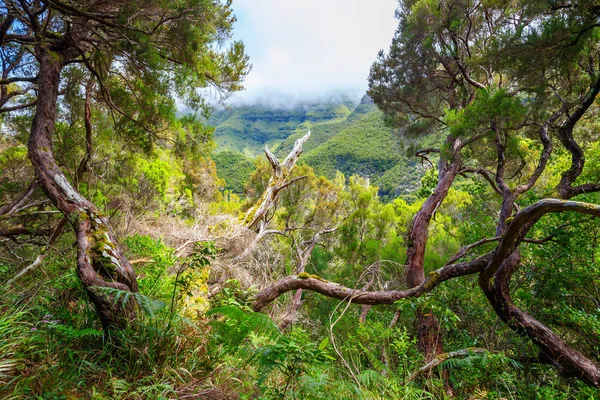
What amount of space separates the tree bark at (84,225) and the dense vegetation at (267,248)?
0.01m

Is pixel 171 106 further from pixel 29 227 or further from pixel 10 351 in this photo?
pixel 10 351

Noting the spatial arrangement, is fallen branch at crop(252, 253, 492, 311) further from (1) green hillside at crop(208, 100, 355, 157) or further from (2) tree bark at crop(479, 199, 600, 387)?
(1) green hillside at crop(208, 100, 355, 157)

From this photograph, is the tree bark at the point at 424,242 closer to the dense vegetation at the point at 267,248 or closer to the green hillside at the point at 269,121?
the dense vegetation at the point at 267,248

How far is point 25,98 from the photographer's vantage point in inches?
229

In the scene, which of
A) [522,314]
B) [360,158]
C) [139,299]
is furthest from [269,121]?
[139,299]

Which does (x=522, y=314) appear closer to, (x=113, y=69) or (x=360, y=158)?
(x=113, y=69)

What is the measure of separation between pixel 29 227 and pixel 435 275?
618 centimetres

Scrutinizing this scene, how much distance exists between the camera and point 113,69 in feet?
14.3

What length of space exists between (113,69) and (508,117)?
18.7 ft

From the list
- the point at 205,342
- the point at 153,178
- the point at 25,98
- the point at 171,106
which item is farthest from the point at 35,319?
the point at 153,178

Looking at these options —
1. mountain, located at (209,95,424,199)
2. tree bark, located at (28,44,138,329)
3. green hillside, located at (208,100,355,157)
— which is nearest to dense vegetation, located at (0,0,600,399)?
tree bark, located at (28,44,138,329)

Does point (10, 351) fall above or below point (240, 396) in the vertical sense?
above

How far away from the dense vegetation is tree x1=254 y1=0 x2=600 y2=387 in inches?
1.1

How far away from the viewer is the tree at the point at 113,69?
7.10 feet
